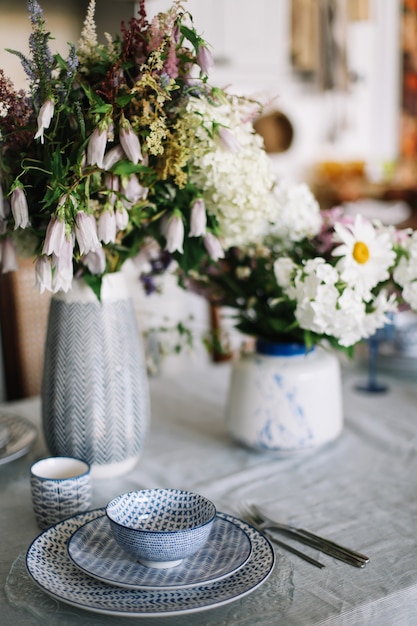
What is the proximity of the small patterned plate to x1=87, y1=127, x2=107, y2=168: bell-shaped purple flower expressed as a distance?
0.48 metres

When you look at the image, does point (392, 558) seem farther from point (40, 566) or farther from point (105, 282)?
point (105, 282)

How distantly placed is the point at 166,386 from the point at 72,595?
0.79m

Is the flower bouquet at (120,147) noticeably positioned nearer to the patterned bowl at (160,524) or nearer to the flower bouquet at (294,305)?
the flower bouquet at (294,305)

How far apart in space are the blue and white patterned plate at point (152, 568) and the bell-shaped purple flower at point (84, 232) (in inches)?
12.4

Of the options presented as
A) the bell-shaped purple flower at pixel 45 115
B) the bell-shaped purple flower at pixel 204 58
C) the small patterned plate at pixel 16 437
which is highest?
the bell-shaped purple flower at pixel 204 58

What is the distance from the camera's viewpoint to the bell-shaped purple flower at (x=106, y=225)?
850mm

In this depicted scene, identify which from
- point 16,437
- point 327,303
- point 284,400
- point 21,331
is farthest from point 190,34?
point 21,331

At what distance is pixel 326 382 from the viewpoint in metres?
1.10

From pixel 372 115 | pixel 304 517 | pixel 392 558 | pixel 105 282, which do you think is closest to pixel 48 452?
pixel 105 282

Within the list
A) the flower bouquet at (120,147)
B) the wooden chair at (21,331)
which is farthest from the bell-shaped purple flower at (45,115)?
the wooden chair at (21,331)

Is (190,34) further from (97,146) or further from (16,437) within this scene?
(16,437)

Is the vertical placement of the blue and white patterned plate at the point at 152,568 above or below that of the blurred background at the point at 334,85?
below

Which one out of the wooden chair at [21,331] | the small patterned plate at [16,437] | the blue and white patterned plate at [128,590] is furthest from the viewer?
the wooden chair at [21,331]

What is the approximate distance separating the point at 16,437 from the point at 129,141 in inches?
21.7
